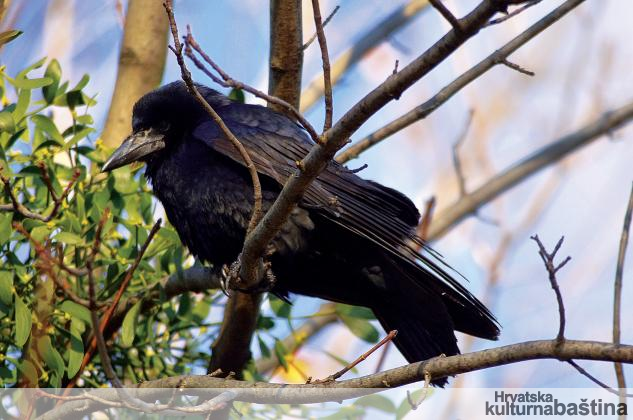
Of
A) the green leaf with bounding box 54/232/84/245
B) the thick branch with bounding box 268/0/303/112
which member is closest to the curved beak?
the green leaf with bounding box 54/232/84/245

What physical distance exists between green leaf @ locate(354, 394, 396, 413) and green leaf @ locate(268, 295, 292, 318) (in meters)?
0.50

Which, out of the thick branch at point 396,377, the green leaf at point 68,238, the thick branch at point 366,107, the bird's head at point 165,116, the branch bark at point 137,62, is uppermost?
the branch bark at point 137,62

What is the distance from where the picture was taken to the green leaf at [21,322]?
298 cm

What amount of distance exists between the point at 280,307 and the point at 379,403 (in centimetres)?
60

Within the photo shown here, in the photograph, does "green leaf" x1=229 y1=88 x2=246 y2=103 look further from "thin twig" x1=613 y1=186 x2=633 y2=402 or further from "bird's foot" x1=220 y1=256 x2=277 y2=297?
"thin twig" x1=613 y1=186 x2=633 y2=402

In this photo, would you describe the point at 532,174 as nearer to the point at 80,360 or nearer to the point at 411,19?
the point at 411,19

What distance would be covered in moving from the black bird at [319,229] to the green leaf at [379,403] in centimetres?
21

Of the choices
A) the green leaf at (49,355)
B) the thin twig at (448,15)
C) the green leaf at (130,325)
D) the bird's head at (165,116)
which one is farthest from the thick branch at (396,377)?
the bird's head at (165,116)

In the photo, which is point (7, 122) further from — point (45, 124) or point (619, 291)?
point (619, 291)

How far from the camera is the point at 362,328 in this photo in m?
3.85

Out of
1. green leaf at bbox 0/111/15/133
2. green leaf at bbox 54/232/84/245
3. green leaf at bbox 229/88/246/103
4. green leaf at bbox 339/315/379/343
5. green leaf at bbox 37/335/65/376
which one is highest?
green leaf at bbox 229/88/246/103

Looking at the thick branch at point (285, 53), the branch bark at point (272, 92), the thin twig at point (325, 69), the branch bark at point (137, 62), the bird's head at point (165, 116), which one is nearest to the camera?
the thin twig at point (325, 69)

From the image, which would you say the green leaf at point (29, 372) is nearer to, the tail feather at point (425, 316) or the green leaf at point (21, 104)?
the green leaf at point (21, 104)

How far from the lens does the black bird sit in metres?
3.43
